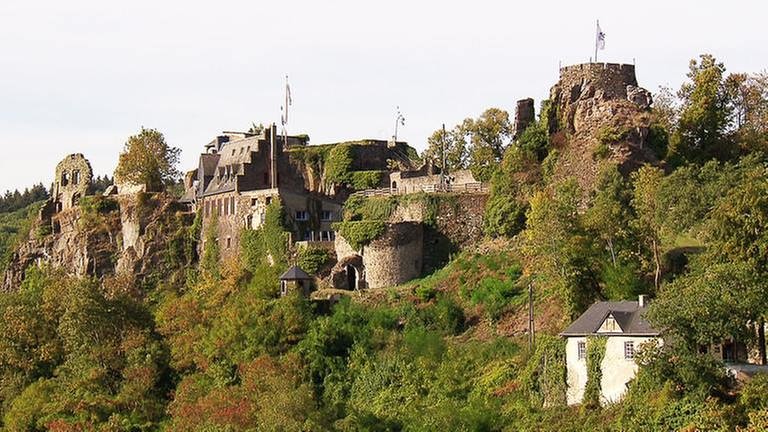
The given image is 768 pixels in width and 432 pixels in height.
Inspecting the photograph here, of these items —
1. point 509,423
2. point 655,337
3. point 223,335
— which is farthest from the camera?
point 223,335

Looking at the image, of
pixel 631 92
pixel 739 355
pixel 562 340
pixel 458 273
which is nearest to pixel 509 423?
pixel 562 340

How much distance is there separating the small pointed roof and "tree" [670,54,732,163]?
56.4ft

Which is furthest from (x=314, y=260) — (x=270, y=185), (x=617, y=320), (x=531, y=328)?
(x=617, y=320)

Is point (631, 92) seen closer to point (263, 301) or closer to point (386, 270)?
point (386, 270)

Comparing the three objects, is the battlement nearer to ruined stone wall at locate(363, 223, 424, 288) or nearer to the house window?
ruined stone wall at locate(363, 223, 424, 288)

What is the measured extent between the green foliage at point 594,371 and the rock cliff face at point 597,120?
1512cm

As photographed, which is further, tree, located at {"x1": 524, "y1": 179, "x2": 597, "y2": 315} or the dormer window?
tree, located at {"x1": 524, "y1": 179, "x2": 597, "y2": 315}

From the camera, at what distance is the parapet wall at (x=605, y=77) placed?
7031 centimetres

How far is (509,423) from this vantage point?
55250 millimetres

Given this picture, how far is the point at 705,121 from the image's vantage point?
69375mm

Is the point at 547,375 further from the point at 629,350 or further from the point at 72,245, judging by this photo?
the point at 72,245

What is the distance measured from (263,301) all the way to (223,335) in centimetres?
230

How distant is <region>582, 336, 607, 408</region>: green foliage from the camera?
5325 cm

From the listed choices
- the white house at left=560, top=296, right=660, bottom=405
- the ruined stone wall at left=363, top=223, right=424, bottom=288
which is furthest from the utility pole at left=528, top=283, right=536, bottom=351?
the ruined stone wall at left=363, top=223, right=424, bottom=288
